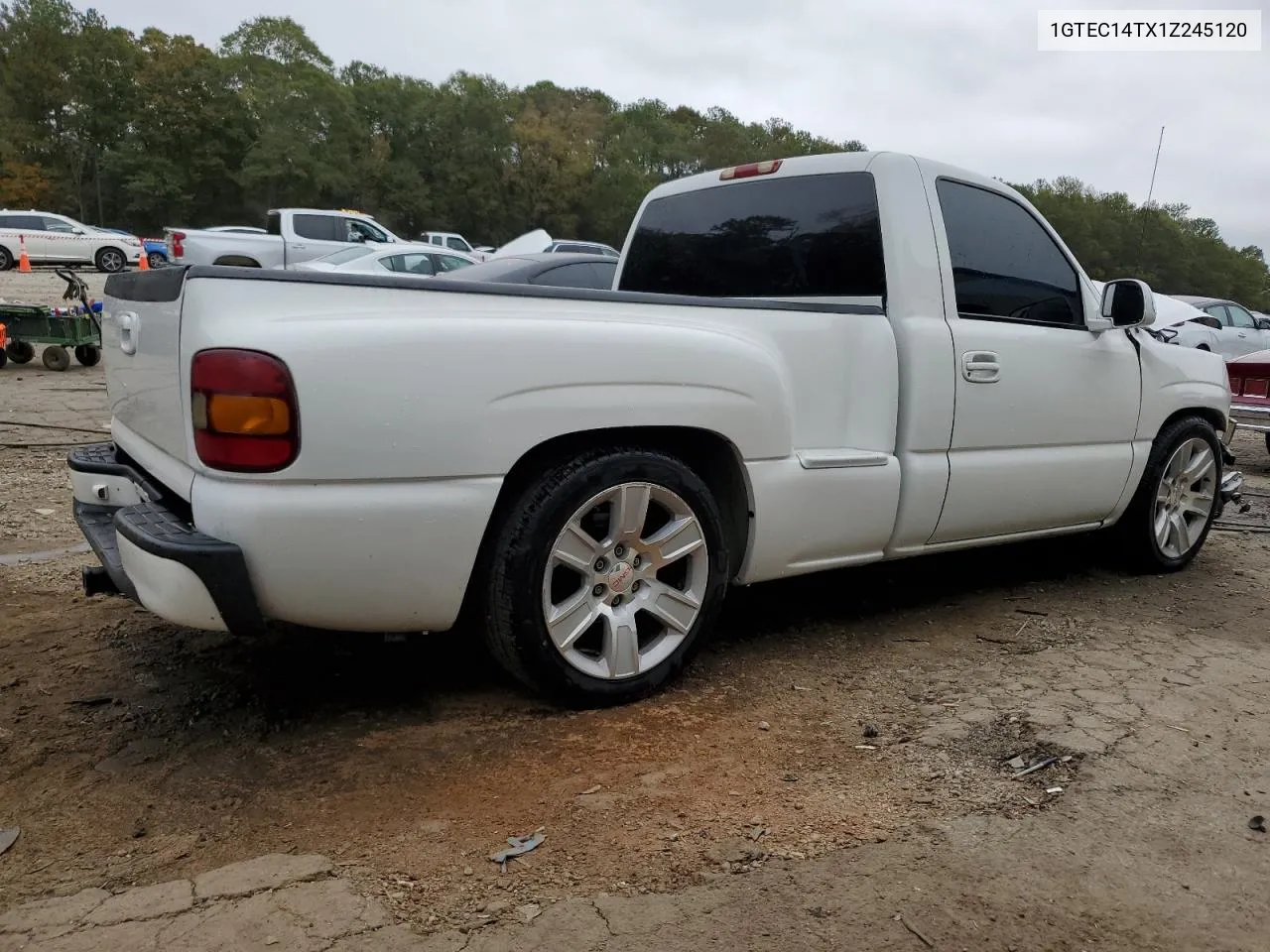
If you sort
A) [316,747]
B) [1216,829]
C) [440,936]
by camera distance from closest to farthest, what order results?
[440,936] → [1216,829] → [316,747]

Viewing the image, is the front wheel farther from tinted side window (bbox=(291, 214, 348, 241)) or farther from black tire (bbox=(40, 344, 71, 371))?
black tire (bbox=(40, 344, 71, 371))

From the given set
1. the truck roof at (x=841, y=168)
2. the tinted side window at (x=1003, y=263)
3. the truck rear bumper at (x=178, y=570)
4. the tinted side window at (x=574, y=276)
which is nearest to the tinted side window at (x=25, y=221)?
the tinted side window at (x=574, y=276)

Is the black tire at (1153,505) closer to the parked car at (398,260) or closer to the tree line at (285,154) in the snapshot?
the parked car at (398,260)

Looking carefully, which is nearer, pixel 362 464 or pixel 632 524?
pixel 362 464

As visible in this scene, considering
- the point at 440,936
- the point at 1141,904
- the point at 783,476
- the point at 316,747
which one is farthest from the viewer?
the point at 783,476

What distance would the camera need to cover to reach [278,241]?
18484mm

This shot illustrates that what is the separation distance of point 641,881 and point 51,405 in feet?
29.0

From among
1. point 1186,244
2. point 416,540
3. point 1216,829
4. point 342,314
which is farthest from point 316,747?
point 1186,244

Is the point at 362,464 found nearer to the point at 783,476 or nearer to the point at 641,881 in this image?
the point at 641,881

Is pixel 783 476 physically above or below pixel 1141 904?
above

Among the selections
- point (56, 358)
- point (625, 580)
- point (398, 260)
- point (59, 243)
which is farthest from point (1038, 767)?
point (59, 243)

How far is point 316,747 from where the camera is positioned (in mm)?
2811

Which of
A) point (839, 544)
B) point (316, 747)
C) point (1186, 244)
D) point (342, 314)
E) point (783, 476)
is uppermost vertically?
point (1186, 244)

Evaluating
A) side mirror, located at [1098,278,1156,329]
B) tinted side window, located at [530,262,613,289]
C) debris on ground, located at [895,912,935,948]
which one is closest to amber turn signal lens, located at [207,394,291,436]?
debris on ground, located at [895,912,935,948]
